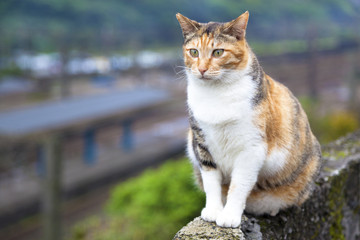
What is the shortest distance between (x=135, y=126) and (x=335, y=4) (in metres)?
8.01

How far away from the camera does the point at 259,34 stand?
16500mm

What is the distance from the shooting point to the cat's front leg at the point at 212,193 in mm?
1828

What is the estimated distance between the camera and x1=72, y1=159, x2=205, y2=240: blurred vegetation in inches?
208

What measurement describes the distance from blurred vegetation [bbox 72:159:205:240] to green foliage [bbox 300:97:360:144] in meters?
4.41

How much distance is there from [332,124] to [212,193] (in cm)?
809

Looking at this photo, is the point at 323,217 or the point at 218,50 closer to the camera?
the point at 218,50

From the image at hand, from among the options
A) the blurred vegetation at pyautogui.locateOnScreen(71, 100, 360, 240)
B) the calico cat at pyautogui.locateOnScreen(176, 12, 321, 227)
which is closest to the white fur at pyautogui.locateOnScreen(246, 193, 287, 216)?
the calico cat at pyautogui.locateOnScreen(176, 12, 321, 227)

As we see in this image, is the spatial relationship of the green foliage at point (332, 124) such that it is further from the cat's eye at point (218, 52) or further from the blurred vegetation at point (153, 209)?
the cat's eye at point (218, 52)

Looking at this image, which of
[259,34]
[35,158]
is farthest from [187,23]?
[259,34]

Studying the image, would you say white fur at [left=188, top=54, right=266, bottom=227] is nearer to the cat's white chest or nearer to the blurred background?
the cat's white chest

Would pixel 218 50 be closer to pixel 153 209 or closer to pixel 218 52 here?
pixel 218 52

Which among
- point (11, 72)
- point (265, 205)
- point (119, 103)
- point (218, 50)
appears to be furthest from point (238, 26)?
point (11, 72)

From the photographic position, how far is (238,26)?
5.67 feet

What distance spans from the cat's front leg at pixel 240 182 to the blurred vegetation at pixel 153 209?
3362mm
